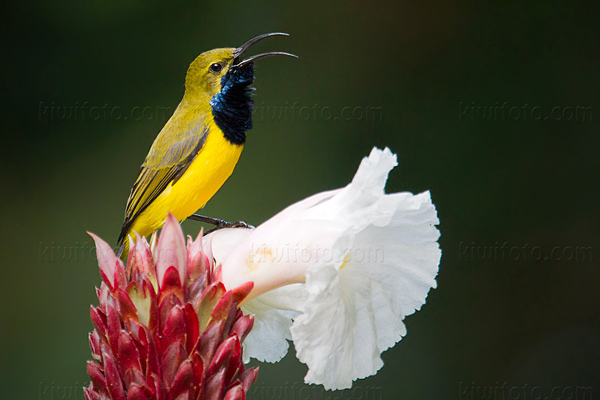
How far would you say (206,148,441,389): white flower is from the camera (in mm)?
987

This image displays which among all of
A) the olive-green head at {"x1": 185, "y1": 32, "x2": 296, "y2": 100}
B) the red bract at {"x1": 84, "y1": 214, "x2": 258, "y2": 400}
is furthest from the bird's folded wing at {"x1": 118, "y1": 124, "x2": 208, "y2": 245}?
the red bract at {"x1": 84, "y1": 214, "x2": 258, "y2": 400}

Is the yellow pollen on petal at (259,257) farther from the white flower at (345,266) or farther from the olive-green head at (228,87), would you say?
the olive-green head at (228,87)

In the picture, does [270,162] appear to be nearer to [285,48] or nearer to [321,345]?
[285,48]

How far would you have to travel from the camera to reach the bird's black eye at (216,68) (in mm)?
2023

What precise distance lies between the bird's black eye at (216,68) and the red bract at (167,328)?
105 centimetres

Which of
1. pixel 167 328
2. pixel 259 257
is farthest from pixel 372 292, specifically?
pixel 167 328

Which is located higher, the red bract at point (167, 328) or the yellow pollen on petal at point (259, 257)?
the yellow pollen on petal at point (259, 257)

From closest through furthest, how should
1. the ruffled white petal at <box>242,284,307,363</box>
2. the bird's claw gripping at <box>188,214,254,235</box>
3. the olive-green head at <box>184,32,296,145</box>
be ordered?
the ruffled white petal at <box>242,284,307,363</box>
the bird's claw gripping at <box>188,214,254,235</box>
the olive-green head at <box>184,32,296,145</box>

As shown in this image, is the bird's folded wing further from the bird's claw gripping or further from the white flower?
the white flower

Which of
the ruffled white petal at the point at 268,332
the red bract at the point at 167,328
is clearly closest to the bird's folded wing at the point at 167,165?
the ruffled white petal at the point at 268,332

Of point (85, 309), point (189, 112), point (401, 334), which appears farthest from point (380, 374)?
point (401, 334)

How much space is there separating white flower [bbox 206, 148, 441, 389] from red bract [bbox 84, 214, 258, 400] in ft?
0.20

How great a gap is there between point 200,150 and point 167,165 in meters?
0.11

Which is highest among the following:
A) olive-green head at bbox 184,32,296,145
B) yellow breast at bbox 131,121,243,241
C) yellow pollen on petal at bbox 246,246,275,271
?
olive-green head at bbox 184,32,296,145
